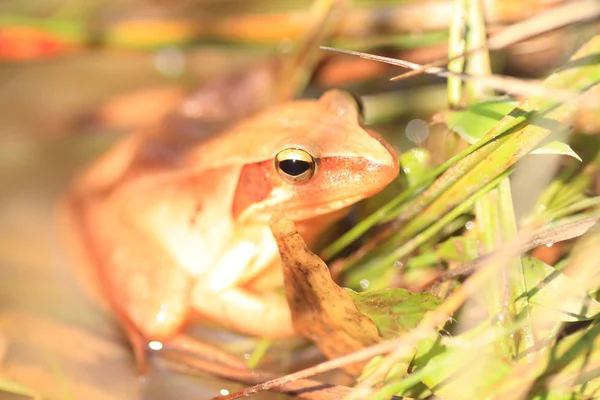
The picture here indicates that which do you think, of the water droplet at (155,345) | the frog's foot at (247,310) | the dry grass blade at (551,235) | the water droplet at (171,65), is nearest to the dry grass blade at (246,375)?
the water droplet at (155,345)

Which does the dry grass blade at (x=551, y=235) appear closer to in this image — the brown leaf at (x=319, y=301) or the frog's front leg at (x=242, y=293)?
the brown leaf at (x=319, y=301)

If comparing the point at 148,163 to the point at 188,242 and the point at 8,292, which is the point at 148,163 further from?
the point at 8,292

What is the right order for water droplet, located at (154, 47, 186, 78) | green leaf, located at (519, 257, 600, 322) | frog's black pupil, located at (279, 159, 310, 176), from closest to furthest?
green leaf, located at (519, 257, 600, 322) → frog's black pupil, located at (279, 159, 310, 176) → water droplet, located at (154, 47, 186, 78)

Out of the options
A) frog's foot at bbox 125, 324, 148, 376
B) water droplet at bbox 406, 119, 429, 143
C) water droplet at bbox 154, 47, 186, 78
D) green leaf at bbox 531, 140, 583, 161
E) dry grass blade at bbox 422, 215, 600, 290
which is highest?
water droplet at bbox 154, 47, 186, 78

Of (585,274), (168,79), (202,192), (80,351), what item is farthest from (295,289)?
(168,79)

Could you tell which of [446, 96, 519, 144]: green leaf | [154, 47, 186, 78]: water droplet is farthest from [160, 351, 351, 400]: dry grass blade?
[154, 47, 186, 78]: water droplet

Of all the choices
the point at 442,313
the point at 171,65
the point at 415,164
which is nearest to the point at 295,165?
the point at 415,164

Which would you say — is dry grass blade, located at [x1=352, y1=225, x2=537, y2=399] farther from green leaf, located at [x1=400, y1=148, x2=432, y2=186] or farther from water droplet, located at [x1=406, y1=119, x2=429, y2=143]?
water droplet, located at [x1=406, y1=119, x2=429, y2=143]
